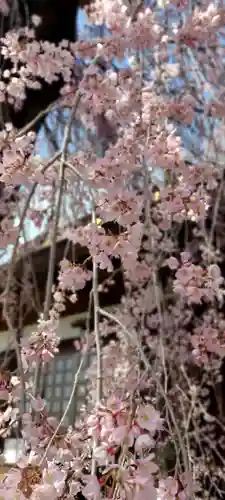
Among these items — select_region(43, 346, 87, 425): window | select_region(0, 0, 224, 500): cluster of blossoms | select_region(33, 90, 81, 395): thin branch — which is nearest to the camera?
select_region(0, 0, 224, 500): cluster of blossoms

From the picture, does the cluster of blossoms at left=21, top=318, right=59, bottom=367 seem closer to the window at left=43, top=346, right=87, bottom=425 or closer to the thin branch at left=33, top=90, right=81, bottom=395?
the thin branch at left=33, top=90, right=81, bottom=395

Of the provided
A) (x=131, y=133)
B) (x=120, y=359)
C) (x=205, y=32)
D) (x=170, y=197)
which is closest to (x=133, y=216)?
(x=170, y=197)

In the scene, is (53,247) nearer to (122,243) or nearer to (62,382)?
(122,243)

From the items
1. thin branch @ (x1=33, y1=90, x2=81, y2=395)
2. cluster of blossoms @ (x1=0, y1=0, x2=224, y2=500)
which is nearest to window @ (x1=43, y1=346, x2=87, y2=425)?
cluster of blossoms @ (x1=0, y1=0, x2=224, y2=500)

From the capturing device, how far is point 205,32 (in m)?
1.93

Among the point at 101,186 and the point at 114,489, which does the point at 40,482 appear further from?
the point at 101,186

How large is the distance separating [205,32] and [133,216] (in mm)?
1004

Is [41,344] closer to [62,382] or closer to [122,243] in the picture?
[122,243]

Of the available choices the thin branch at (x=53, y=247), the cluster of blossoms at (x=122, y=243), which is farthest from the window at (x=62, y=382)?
the thin branch at (x=53, y=247)

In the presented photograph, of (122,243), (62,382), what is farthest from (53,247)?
(62,382)

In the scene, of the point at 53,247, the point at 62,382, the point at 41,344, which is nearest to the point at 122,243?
the point at 53,247

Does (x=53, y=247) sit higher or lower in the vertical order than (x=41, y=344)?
higher

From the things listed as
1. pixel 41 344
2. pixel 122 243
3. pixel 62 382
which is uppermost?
pixel 62 382

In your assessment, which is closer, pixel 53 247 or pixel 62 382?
pixel 53 247
